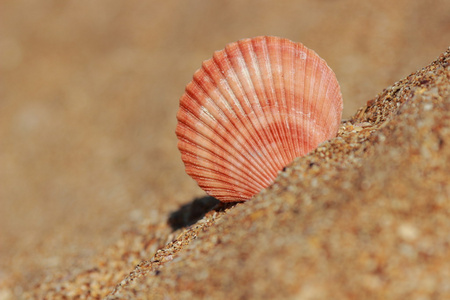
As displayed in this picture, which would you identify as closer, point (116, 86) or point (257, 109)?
point (257, 109)

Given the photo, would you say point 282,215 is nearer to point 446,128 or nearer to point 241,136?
point 241,136

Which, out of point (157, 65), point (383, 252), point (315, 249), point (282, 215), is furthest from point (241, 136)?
point (157, 65)

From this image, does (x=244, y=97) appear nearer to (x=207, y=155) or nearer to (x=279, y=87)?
(x=279, y=87)

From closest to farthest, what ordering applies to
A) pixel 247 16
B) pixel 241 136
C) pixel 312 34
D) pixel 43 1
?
pixel 241 136
pixel 312 34
pixel 247 16
pixel 43 1

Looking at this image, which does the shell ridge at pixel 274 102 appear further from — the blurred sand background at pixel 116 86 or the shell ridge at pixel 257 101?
the blurred sand background at pixel 116 86

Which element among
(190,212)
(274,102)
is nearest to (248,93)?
(274,102)

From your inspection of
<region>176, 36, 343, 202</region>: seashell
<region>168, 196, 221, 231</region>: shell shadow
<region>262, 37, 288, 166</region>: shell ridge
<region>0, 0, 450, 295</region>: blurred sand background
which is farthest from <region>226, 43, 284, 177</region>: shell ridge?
<region>0, 0, 450, 295</region>: blurred sand background
